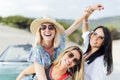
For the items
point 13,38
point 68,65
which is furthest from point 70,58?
point 13,38

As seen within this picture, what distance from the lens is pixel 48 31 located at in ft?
4.98

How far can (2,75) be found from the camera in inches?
127

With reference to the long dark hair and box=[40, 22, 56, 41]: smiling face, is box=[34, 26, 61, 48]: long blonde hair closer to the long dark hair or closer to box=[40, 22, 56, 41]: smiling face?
box=[40, 22, 56, 41]: smiling face

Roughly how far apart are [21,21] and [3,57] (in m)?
3.07

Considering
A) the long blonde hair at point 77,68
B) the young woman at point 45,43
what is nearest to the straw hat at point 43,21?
the young woman at point 45,43

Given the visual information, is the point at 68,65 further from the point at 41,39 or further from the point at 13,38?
the point at 13,38

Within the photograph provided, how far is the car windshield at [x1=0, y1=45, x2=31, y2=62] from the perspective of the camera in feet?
12.8

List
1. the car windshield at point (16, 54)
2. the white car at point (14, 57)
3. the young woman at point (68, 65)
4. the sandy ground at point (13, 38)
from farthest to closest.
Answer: the sandy ground at point (13, 38)
the car windshield at point (16, 54)
the white car at point (14, 57)
the young woman at point (68, 65)

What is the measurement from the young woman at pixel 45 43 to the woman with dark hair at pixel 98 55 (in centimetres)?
12

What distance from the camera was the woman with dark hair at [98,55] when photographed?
1.46 meters

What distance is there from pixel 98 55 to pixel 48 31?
0.78 feet

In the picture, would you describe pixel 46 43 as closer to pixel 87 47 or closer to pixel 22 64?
pixel 87 47

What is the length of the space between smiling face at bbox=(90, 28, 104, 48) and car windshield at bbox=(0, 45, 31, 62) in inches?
93.2

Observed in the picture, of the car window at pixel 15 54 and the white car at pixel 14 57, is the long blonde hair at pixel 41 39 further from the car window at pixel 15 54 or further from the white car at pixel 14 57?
the car window at pixel 15 54
